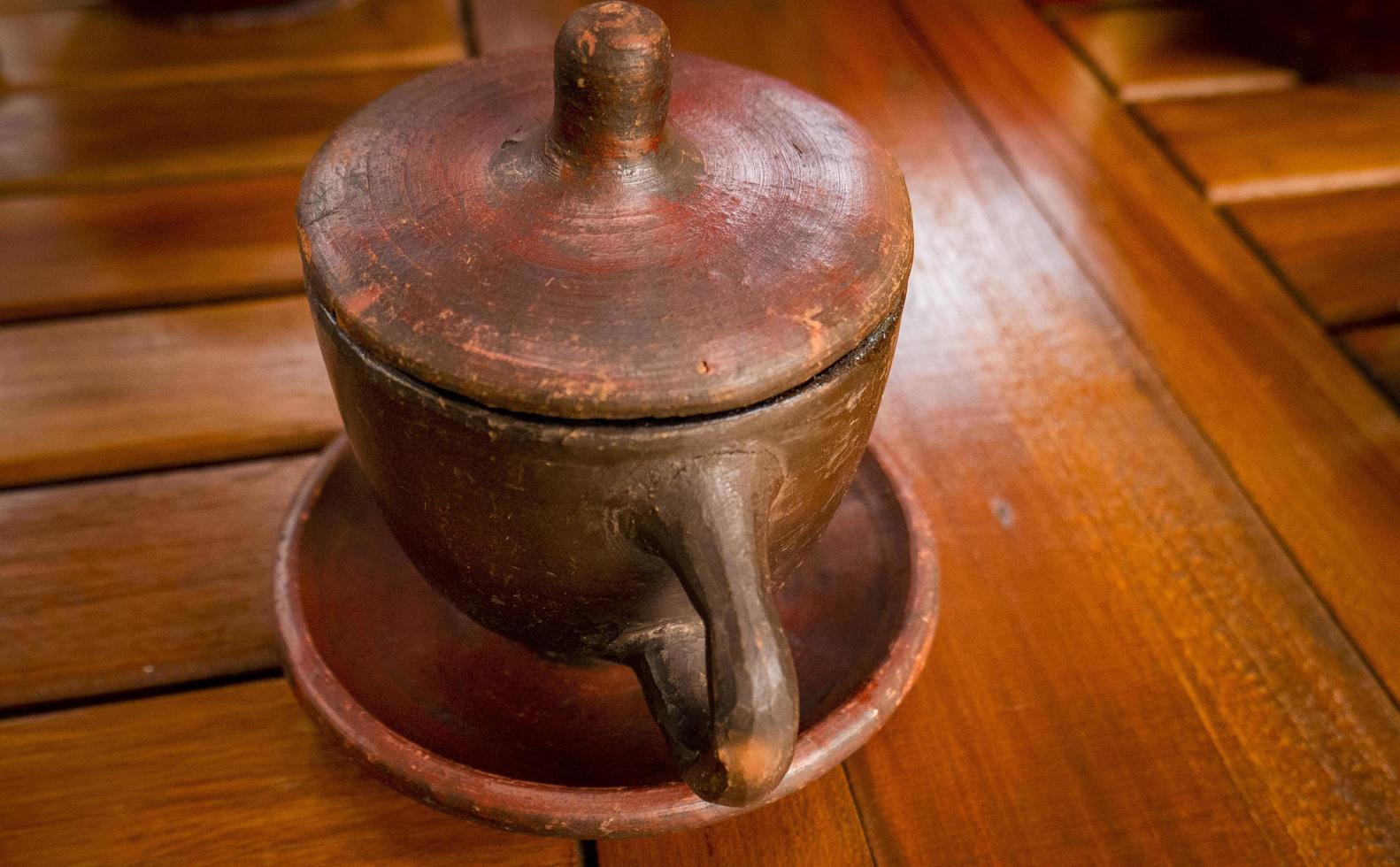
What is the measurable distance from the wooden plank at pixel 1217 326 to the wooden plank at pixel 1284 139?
4 cm

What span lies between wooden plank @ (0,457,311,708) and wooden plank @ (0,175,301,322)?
0.59 ft

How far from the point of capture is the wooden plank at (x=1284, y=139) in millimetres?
1044

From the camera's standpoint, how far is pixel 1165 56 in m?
1.21

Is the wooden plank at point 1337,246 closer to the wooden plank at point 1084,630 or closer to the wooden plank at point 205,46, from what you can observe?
the wooden plank at point 1084,630

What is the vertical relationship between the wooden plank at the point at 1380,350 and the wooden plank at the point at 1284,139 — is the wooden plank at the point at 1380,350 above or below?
below

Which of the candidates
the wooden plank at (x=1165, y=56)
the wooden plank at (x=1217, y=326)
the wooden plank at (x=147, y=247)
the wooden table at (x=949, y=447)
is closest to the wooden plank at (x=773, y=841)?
the wooden table at (x=949, y=447)

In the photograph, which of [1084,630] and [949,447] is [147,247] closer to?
[949,447]

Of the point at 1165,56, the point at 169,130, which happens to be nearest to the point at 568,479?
the point at 169,130

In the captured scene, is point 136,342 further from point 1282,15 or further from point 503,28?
point 1282,15

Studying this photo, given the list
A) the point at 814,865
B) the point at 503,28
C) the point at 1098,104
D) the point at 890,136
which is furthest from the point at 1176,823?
the point at 503,28

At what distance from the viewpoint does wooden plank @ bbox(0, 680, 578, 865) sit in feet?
1.82

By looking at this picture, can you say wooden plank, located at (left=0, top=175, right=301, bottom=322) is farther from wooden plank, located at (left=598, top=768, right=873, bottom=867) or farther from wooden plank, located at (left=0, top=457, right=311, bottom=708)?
wooden plank, located at (left=598, top=768, right=873, bottom=867)

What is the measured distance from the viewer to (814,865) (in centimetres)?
56

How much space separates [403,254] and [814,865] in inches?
14.1
